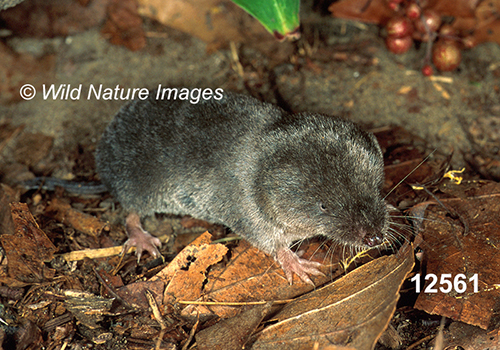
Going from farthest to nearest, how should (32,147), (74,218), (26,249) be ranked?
(32,147), (74,218), (26,249)

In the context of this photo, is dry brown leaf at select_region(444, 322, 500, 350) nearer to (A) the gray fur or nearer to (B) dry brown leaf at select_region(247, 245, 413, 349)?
(B) dry brown leaf at select_region(247, 245, 413, 349)

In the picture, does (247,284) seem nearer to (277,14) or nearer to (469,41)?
(277,14)

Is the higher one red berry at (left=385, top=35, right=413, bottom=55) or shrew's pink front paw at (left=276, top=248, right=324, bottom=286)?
red berry at (left=385, top=35, right=413, bottom=55)

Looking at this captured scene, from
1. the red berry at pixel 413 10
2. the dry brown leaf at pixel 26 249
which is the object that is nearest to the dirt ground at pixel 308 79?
the red berry at pixel 413 10

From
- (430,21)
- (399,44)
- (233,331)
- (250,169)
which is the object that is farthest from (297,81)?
(233,331)

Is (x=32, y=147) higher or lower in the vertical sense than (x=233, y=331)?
higher

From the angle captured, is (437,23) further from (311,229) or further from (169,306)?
(169,306)

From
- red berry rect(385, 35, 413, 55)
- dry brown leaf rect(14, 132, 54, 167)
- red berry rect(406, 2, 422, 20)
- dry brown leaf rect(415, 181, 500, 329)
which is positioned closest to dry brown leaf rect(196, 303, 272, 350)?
dry brown leaf rect(415, 181, 500, 329)
